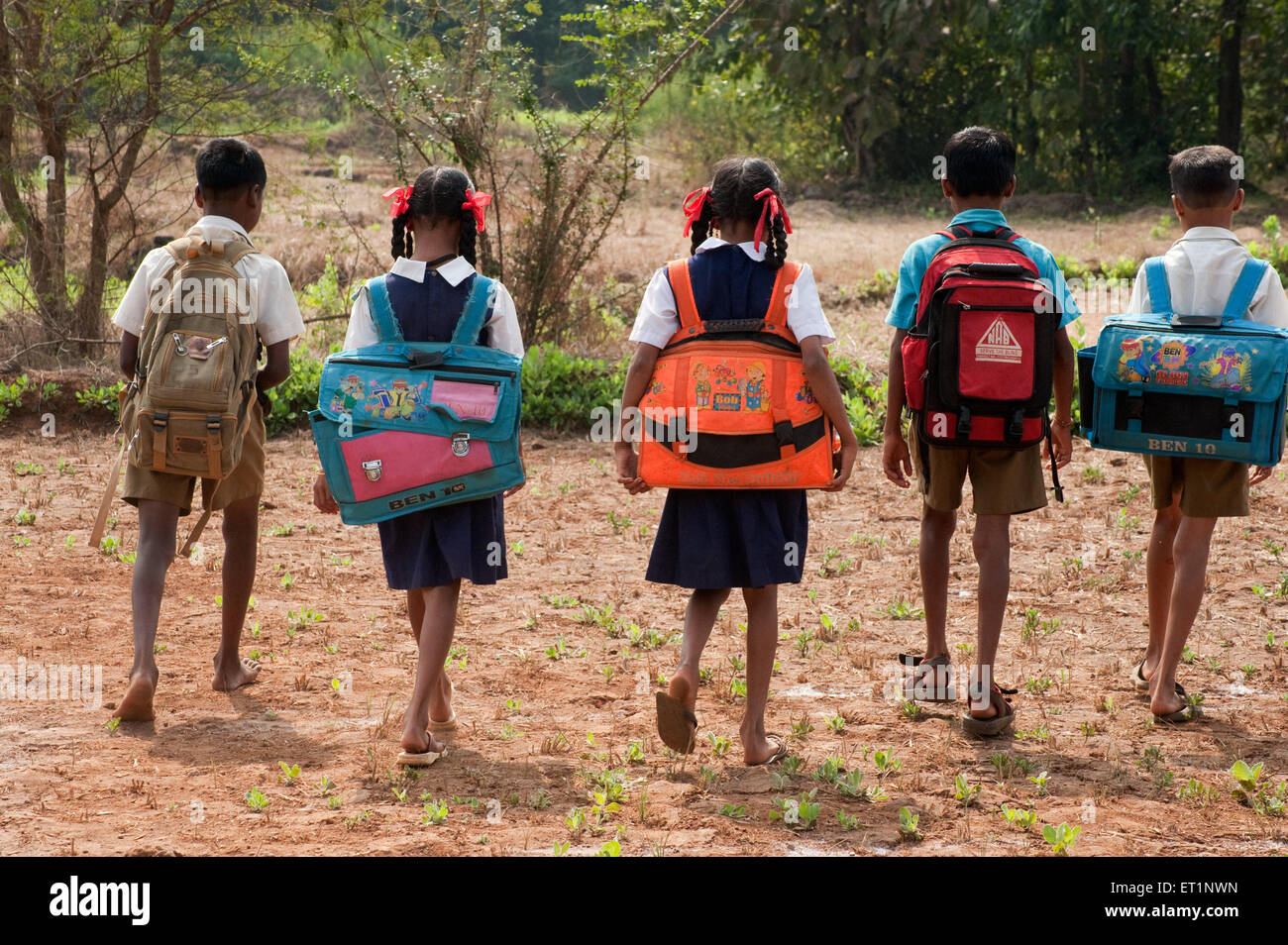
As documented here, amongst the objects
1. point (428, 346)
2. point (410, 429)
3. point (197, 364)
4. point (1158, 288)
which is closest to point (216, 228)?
point (197, 364)

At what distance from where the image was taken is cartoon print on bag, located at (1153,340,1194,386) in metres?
4.14

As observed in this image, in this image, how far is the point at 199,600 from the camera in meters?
5.62

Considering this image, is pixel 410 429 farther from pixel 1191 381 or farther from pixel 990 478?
pixel 1191 381

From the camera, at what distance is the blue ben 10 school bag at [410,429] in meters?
3.78

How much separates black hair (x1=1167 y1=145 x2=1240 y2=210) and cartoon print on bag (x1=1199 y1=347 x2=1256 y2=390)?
553 millimetres

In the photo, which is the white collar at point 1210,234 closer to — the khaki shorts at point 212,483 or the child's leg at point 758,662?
the child's leg at point 758,662

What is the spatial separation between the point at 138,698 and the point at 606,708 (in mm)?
1528

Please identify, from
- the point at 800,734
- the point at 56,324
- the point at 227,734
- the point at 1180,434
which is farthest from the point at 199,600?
the point at 56,324

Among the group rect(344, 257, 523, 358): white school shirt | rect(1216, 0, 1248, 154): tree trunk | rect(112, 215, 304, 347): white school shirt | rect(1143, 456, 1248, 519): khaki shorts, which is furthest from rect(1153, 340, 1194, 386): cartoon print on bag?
rect(1216, 0, 1248, 154): tree trunk

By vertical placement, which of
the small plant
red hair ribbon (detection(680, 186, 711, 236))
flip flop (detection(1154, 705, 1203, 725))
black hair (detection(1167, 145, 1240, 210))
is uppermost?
black hair (detection(1167, 145, 1240, 210))

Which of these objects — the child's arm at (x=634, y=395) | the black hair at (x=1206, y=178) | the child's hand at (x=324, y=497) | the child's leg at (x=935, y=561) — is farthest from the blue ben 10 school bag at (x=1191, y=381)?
the child's hand at (x=324, y=497)

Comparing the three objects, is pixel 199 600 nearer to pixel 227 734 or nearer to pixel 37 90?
pixel 227 734

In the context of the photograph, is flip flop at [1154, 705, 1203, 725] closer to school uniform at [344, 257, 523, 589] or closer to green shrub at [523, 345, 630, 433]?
school uniform at [344, 257, 523, 589]
